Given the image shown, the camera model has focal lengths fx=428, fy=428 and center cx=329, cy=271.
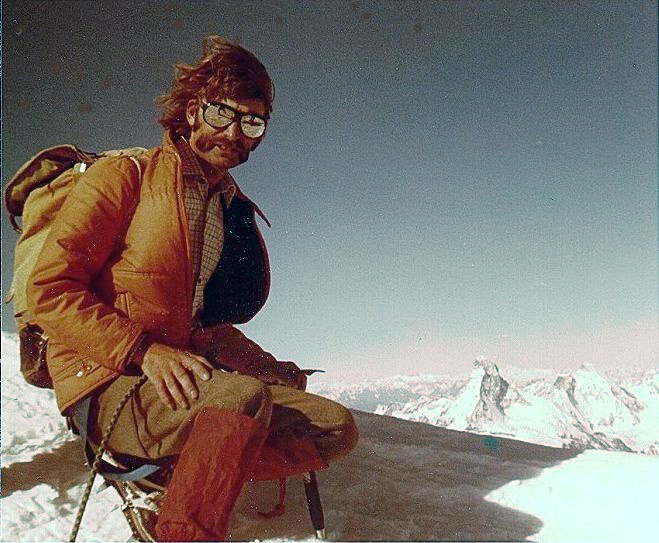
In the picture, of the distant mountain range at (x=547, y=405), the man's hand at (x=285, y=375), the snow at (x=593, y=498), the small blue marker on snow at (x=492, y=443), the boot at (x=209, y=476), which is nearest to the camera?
the boot at (x=209, y=476)

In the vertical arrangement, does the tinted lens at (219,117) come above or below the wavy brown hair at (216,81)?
below

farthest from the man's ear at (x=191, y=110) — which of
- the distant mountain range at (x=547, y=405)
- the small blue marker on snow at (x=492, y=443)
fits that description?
the distant mountain range at (x=547, y=405)

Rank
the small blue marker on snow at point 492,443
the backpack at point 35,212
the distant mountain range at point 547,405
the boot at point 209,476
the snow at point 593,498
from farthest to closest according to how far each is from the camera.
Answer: the distant mountain range at point 547,405
the small blue marker on snow at point 492,443
the snow at point 593,498
the backpack at point 35,212
the boot at point 209,476

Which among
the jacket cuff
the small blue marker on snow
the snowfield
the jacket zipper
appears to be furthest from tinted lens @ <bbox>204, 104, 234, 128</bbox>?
the small blue marker on snow

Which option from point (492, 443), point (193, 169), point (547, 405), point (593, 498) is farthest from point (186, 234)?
point (547, 405)

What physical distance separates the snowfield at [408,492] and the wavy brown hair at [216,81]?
1.36m

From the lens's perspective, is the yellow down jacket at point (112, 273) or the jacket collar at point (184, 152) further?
the jacket collar at point (184, 152)

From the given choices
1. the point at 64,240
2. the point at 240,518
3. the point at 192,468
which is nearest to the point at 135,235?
the point at 64,240

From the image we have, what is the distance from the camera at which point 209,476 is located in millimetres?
903

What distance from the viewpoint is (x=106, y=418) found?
3.54ft

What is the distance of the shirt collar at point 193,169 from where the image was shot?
137 cm

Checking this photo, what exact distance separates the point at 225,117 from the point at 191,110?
17cm

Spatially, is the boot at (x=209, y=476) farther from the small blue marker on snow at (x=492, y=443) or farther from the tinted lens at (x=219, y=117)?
the small blue marker on snow at (x=492, y=443)

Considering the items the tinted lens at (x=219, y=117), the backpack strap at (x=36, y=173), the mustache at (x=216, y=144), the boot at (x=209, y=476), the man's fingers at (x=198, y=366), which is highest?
the tinted lens at (x=219, y=117)
